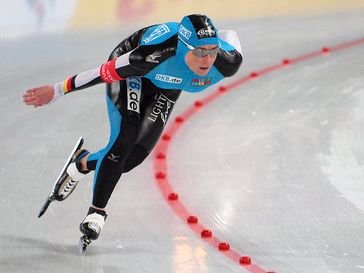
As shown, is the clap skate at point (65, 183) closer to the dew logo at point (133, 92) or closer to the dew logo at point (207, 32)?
the dew logo at point (133, 92)

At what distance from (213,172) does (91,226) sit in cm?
145

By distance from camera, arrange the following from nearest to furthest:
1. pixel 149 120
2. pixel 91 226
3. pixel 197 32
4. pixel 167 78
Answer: pixel 197 32
pixel 91 226
pixel 167 78
pixel 149 120

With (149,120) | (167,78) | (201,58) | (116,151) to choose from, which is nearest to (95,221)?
(116,151)

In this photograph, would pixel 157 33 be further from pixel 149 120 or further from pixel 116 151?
pixel 116 151

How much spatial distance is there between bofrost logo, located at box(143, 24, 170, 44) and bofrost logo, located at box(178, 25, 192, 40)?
149 millimetres

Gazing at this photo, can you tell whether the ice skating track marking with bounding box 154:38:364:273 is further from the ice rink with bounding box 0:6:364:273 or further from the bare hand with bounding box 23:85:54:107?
the bare hand with bounding box 23:85:54:107

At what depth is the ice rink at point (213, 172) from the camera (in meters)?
4.79

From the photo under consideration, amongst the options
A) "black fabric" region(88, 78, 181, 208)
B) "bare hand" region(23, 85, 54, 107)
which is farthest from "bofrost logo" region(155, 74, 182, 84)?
"bare hand" region(23, 85, 54, 107)

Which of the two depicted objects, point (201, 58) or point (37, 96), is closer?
point (201, 58)

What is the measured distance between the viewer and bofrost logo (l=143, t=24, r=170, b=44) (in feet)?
15.6

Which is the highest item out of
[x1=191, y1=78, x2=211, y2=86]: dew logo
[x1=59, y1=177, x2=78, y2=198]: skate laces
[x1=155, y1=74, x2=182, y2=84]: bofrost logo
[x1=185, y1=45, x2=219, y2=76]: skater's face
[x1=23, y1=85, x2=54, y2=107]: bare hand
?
[x1=185, y1=45, x2=219, y2=76]: skater's face

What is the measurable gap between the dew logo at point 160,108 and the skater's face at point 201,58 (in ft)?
1.30

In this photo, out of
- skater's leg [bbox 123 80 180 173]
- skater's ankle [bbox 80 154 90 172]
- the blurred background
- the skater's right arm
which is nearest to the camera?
the skater's right arm

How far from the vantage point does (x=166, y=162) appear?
20.1 feet
